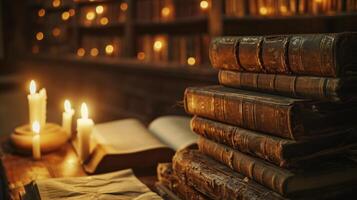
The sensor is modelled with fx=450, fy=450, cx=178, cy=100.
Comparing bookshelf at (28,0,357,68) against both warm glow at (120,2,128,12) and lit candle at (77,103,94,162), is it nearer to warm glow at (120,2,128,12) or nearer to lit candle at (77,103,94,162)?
warm glow at (120,2,128,12)

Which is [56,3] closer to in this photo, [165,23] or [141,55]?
[141,55]

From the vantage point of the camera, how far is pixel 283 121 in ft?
2.30

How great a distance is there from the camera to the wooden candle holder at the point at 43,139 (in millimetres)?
1352

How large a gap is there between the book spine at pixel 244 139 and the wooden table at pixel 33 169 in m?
0.22

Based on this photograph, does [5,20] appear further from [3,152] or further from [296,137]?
[296,137]

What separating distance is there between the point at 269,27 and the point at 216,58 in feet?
5.91

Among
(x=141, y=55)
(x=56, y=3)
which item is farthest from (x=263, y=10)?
(x=56, y=3)

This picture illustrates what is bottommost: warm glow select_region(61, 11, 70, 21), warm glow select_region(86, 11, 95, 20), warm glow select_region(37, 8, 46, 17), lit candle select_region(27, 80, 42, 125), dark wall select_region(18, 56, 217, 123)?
dark wall select_region(18, 56, 217, 123)

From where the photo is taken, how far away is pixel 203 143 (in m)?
0.96

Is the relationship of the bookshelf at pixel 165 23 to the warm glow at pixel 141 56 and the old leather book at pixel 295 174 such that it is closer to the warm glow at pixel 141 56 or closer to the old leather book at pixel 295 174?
the warm glow at pixel 141 56

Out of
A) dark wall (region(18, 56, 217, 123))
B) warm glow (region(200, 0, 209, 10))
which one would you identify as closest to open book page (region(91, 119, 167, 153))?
dark wall (region(18, 56, 217, 123))

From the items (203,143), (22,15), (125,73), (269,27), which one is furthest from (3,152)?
(22,15)

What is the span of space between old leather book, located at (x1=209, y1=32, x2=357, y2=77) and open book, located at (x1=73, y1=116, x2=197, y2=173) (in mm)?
340

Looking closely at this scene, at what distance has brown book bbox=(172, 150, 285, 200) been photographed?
2.48 feet
